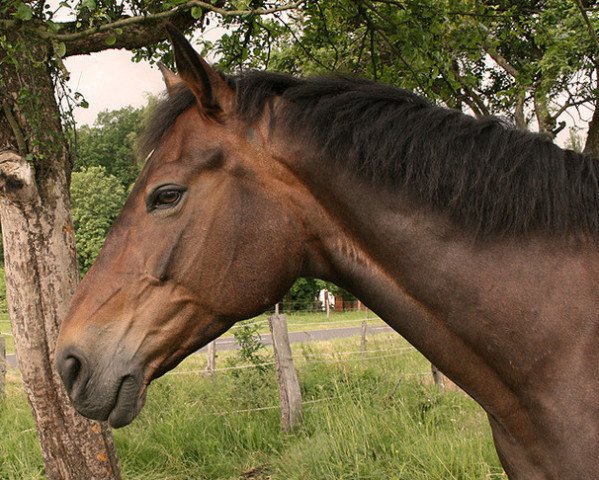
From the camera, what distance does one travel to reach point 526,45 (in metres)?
10.6

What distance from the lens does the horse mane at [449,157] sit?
1836 millimetres

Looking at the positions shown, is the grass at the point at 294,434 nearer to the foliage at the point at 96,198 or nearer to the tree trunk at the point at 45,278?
the tree trunk at the point at 45,278

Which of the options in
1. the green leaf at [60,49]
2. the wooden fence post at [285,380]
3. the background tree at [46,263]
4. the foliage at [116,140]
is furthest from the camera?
the foliage at [116,140]

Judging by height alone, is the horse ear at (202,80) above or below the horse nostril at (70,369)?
above

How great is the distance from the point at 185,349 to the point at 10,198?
253 centimetres

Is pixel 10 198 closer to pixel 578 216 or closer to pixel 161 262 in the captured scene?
pixel 161 262

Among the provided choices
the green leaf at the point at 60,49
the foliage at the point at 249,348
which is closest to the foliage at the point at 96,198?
the foliage at the point at 249,348

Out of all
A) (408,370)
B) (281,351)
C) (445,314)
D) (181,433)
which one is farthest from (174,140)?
(408,370)

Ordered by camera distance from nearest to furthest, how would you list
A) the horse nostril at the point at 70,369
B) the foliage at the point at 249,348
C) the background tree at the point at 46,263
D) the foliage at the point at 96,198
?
the horse nostril at the point at 70,369 < the background tree at the point at 46,263 < the foliage at the point at 249,348 < the foliage at the point at 96,198

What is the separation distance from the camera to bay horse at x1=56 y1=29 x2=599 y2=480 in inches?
71.7

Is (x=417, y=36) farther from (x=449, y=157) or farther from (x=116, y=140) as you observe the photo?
(x=116, y=140)

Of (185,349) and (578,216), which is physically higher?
(578,216)

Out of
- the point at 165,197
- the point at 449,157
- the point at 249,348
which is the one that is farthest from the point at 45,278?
the point at 249,348

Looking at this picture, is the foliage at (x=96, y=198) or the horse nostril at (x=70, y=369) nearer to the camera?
the horse nostril at (x=70, y=369)
